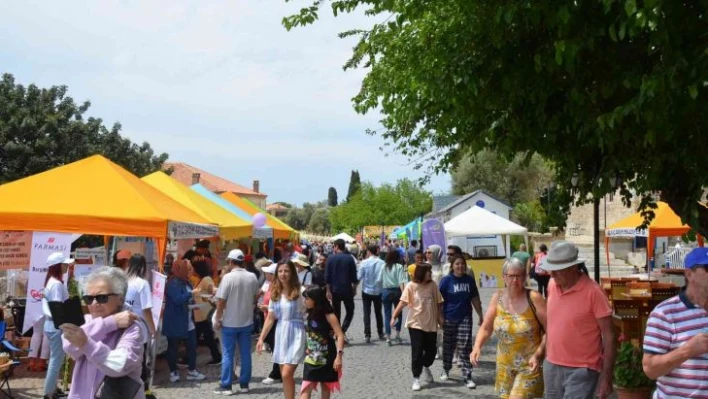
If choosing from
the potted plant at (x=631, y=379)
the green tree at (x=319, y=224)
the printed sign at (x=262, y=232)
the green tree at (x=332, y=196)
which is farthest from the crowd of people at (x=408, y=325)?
the green tree at (x=332, y=196)

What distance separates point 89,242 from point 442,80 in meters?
27.9

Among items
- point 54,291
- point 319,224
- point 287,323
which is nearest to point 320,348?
point 287,323

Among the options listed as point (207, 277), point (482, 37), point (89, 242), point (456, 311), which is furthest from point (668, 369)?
point (89, 242)

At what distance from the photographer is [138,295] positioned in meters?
8.20

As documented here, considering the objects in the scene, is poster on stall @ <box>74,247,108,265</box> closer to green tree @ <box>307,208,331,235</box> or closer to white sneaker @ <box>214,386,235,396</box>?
white sneaker @ <box>214,386,235,396</box>

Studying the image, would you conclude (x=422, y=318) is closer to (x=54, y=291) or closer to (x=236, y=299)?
(x=236, y=299)

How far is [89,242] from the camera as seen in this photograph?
3117 cm

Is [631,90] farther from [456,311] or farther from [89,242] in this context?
[89,242]

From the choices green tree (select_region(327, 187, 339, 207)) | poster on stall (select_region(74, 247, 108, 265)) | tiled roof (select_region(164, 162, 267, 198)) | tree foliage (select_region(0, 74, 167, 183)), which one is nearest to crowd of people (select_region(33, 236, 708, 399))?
poster on stall (select_region(74, 247, 108, 265))

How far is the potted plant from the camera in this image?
7.56 metres

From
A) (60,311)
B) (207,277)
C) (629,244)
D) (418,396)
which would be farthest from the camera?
(629,244)

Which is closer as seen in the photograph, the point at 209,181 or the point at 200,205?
the point at 200,205

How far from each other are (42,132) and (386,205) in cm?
6344

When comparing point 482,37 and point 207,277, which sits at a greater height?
point 482,37
